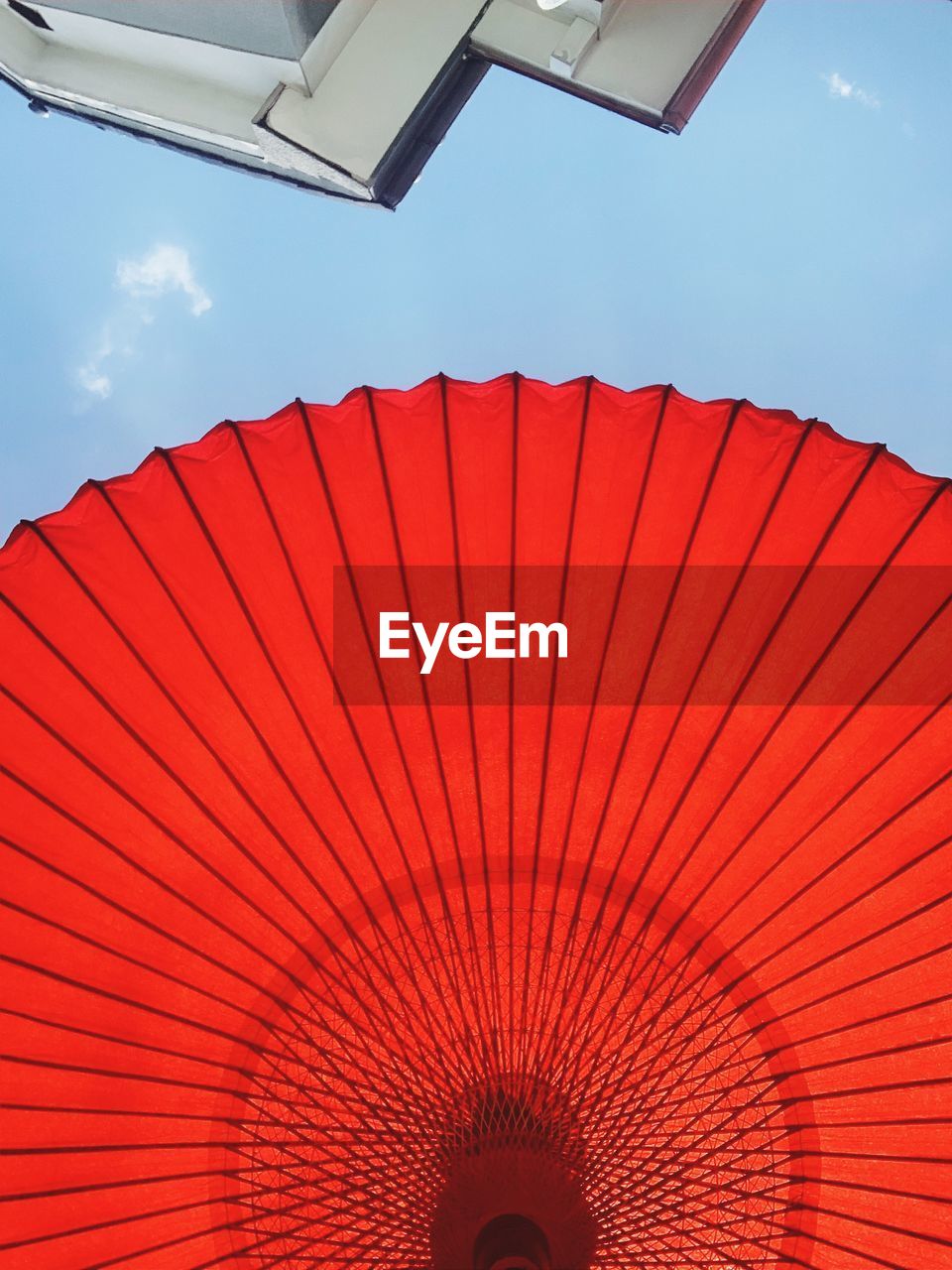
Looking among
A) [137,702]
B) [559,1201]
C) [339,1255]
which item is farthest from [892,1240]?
[137,702]

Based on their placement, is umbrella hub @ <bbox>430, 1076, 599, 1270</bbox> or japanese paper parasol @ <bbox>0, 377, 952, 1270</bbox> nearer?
umbrella hub @ <bbox>430, 1076, 599, 1270</bbox>

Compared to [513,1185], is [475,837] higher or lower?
higher

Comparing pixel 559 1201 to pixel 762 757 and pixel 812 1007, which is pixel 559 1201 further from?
pixel 762 757

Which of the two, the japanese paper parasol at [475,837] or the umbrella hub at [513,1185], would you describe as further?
the japanese paper parasol at [475,837]

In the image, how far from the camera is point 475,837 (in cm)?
267

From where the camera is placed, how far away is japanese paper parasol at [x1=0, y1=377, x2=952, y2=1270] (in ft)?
8.30

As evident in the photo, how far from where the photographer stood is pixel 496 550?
8.43 feet

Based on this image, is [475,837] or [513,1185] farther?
[475,837]

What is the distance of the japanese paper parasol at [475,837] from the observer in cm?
253

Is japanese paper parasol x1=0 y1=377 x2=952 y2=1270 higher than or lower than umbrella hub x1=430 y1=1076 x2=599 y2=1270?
higher

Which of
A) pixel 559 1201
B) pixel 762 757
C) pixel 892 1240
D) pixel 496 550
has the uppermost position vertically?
pixel 496 550

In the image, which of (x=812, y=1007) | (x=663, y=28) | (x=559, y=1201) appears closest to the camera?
(x=559, y=1201)

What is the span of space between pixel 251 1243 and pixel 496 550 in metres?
1.76

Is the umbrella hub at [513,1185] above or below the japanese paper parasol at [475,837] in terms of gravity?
below
